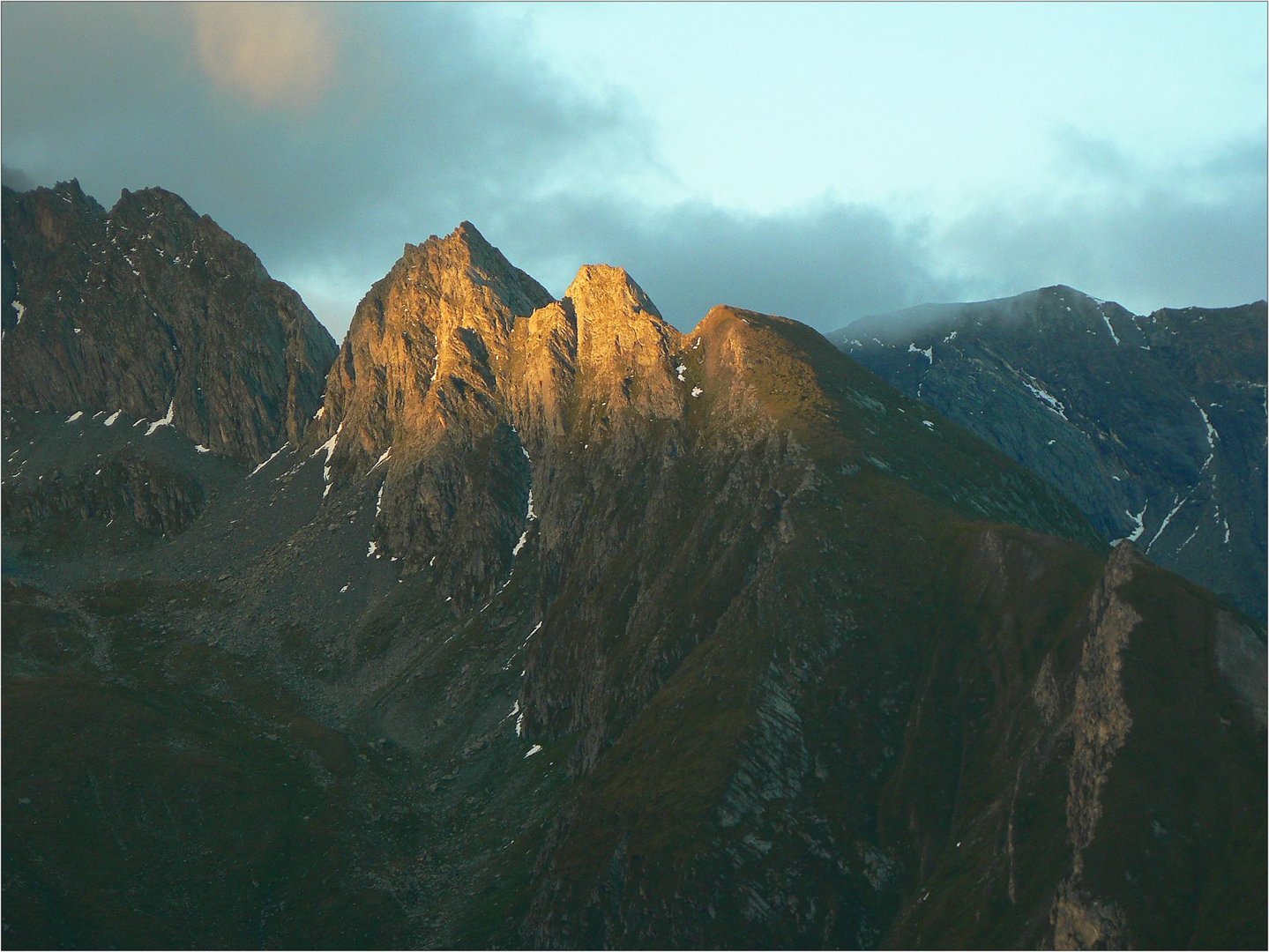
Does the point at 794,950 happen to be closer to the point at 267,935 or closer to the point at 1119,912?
the point at 1119,912

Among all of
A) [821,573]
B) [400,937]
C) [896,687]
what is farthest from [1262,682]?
[400,937]

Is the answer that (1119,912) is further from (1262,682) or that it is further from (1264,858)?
(1262,682)

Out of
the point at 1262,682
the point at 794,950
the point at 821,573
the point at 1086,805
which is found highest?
the point at 821,573

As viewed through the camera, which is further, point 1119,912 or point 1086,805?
point 1086,805

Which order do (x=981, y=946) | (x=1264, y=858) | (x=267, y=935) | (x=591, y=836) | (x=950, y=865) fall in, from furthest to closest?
(x=267, y=935), (x=591, y=836), (x=950, y=865), (x=981, y=946), (x=1264, y=858)

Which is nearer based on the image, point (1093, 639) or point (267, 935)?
point (1093, 639)

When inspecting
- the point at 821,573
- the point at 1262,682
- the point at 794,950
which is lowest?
the point at 794,950

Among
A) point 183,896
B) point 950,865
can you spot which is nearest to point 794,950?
point 950,865

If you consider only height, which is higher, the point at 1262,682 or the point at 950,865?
the point at 1262,682

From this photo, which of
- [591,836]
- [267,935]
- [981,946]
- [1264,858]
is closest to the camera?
[1264,858]
